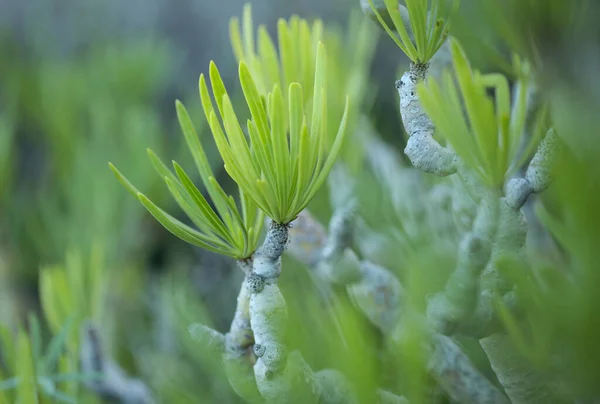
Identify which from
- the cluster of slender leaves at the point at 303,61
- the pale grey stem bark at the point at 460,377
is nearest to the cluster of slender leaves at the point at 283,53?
the cluster of slender leaves at the point at 303,61

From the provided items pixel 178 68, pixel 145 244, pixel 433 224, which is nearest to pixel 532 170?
pixel 433 224

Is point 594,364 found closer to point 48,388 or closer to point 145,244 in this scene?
point 48,388

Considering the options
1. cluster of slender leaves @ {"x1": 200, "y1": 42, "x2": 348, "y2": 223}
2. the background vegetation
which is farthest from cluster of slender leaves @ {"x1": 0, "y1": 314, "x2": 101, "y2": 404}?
cluster of slender leaves @ {"x1": 200, "y1": 42, "x2": 348, "y2": 223}

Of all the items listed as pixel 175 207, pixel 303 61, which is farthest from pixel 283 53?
pixel 175 207

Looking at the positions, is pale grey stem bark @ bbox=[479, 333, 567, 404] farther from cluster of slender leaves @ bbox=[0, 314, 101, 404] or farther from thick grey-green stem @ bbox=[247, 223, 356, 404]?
cluster of slender leaves @ bbox=[0, 314, 101, 404]

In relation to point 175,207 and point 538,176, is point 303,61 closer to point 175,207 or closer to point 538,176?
point 538,176

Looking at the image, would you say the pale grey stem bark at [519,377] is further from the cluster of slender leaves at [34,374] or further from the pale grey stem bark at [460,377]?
the cluster of slender leaves at [34,374]
